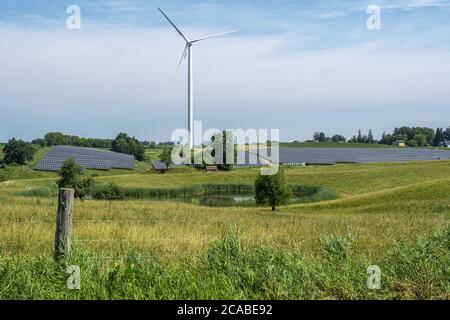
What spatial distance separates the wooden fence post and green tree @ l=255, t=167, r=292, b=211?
41.3 meters

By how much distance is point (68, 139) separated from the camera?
176 m

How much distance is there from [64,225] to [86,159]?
114m

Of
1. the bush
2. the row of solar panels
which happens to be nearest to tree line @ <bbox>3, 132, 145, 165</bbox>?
the row of solar panels

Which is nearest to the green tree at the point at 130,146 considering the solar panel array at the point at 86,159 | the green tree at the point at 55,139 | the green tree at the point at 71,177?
the solar panel array at the point at 86,159

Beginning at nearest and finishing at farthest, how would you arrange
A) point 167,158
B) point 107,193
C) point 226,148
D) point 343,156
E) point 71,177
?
point 71,177, point 107,193, point 226,148, point 167,158, point 343,156

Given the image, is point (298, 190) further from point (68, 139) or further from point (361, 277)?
point (68, 139)

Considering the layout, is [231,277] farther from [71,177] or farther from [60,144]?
[60,144]

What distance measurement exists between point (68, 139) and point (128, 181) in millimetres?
95197

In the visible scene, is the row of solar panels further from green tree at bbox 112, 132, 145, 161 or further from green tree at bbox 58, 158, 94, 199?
green tree at bbox 58, 158, 94, 199

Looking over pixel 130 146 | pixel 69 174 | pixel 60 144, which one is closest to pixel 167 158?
pixel 130 146

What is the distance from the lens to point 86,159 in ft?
391

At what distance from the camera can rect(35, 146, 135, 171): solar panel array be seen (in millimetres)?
113000

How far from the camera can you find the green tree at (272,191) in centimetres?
4912
